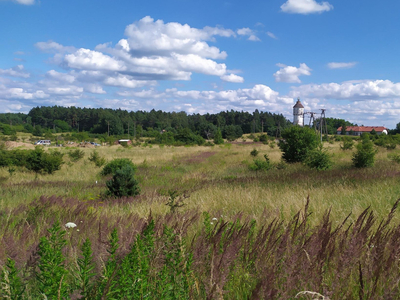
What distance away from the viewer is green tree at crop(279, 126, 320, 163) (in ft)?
65.4

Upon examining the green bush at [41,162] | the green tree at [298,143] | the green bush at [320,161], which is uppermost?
the green tree at [298,143]

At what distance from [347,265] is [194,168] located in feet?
63.3

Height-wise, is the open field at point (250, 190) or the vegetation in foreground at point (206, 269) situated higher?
the vegetation in foreground at point (206, 269)

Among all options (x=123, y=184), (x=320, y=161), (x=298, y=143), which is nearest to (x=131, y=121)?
(x=298, y=143)

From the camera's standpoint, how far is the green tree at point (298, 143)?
19.9 m

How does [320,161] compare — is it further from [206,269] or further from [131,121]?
[131,121]

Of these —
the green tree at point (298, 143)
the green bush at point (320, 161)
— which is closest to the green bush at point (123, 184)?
the green bush at point (320, 161)

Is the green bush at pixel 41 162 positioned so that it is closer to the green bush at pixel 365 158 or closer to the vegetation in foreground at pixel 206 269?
the green bush at pixel 365 158

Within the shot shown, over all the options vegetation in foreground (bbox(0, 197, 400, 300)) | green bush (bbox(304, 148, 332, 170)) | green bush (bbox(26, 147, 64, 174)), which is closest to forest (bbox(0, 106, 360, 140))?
green bush (bbox(26, 147, 64, 174))

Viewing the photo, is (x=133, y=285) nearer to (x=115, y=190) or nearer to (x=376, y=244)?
(x=376, y=244)

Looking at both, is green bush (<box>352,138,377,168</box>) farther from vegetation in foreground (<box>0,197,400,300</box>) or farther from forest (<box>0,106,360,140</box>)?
forest (<box>0,106,360,140</box>)

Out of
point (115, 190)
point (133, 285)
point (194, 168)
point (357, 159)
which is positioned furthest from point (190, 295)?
point (194, 168)

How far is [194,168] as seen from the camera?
21.2 meters

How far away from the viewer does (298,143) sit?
65.6 ft
